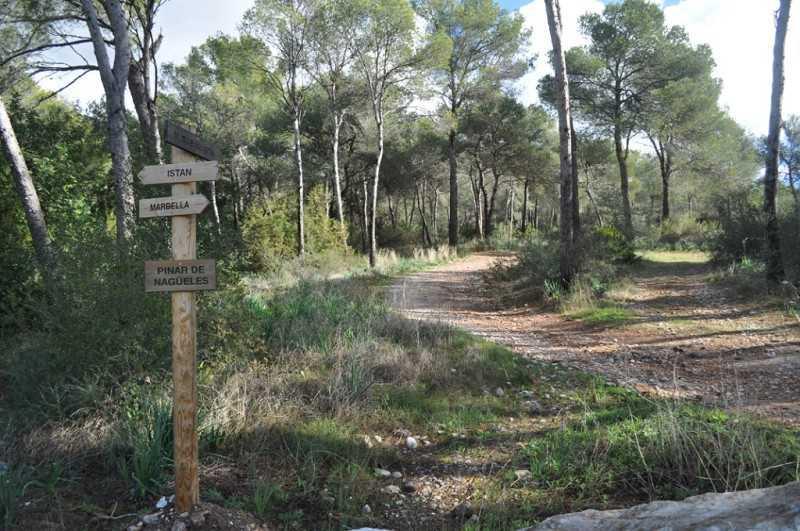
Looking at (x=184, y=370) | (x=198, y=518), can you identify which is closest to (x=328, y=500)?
(x=198, y=518)

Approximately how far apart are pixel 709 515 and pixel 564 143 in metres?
8.72

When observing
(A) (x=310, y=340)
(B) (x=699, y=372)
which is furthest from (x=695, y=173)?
(A) (x=310, y=340)

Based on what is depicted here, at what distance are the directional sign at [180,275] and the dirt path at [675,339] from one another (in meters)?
3.77

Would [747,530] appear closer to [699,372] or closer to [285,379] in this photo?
[285,379]

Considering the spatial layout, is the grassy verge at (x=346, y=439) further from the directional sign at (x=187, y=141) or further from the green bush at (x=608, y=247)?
the green bush at (x=608, y=247)

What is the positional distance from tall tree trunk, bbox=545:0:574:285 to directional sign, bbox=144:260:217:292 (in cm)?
821

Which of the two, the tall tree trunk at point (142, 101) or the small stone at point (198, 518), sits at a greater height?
the tall tree trunk at point (142, 101)

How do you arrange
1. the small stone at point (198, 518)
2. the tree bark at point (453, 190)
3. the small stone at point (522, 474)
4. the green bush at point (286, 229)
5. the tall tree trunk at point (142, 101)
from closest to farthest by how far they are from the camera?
the small stone at point (198, 518) → the small stone at point (522, 474) → the tall tree trunk at point (142, 101) → the green bush at point (286, 229) → the tree bark at point (453, 190)

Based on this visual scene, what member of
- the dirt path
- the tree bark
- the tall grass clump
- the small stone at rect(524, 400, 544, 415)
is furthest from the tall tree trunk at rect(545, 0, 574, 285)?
the tree bark

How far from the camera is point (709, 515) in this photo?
1.79 meters

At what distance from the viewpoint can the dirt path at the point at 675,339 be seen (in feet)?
15.0

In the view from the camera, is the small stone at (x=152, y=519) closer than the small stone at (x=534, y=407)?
Yes

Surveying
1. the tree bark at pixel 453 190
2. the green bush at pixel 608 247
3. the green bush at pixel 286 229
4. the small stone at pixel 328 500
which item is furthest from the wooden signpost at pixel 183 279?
the tree bark at pixel 453 190

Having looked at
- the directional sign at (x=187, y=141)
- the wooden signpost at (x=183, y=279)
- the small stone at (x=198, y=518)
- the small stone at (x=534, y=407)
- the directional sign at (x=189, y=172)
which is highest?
the directional sign at (x=187, y=141)
